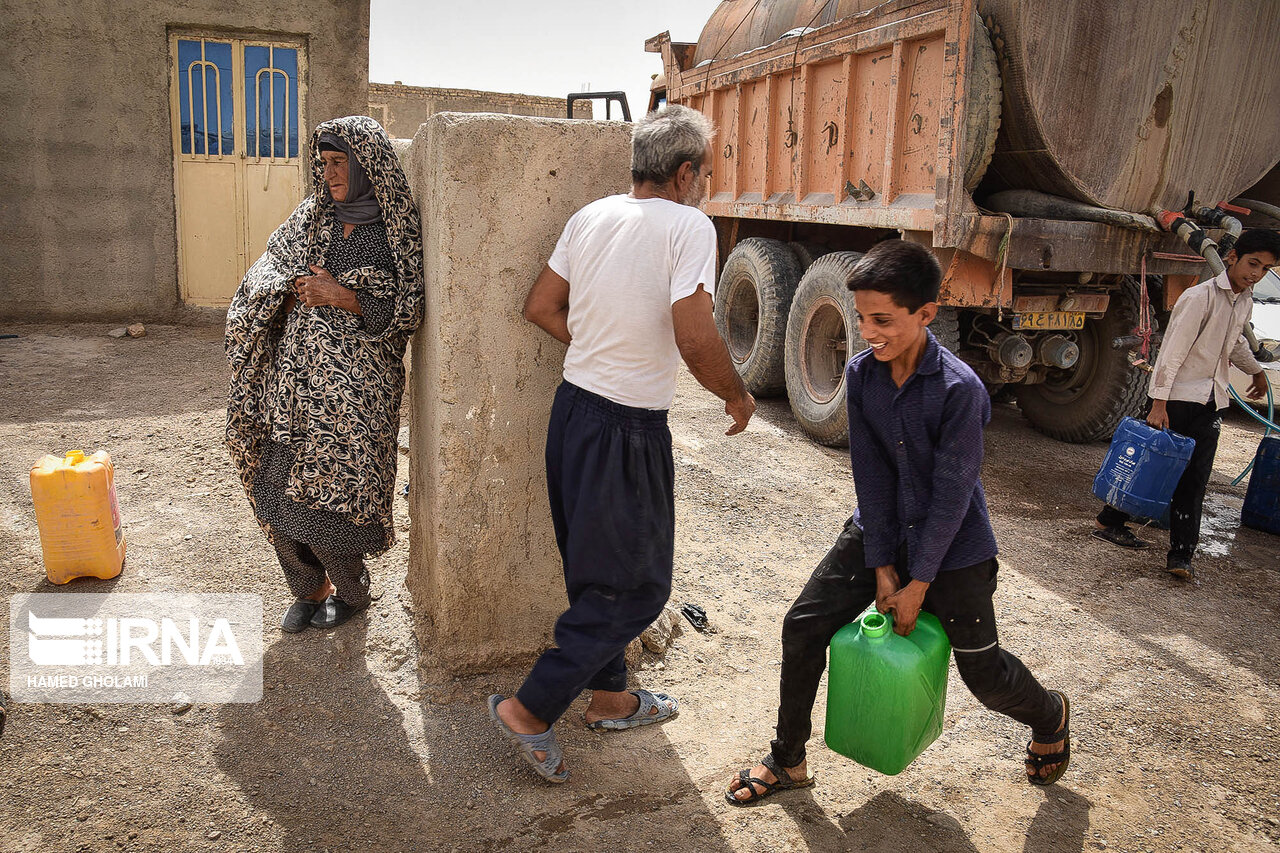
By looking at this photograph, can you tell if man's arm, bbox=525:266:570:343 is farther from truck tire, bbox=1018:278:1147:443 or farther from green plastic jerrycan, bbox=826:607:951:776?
truck tire, bbox=1018:278:1147:443

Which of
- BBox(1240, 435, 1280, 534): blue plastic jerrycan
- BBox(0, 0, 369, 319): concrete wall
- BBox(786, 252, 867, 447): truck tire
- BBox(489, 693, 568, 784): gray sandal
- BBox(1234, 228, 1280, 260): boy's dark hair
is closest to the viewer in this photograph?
BBox(489, 693, 568, 784): gray sandal

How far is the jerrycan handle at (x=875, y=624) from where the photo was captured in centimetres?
213

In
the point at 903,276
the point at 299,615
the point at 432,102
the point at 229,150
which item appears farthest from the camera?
the point at 432,102

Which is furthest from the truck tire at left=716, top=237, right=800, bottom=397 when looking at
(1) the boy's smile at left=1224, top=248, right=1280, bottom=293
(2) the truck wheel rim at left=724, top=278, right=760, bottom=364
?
(1) the boy's smile at left=1224, top=248, right=1280, bottom=293

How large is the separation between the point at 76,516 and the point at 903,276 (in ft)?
9.79

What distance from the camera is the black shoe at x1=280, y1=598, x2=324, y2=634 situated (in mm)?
3104

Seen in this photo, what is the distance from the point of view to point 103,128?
7.78 metres

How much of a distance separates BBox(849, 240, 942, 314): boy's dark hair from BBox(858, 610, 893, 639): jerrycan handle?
2.39 feet

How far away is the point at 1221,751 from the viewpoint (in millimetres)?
2773

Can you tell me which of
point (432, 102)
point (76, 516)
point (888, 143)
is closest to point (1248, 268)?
point (888, 143)

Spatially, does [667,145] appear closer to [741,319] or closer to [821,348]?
[821,348]

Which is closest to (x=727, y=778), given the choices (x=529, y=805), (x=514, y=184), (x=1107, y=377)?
(x=529, y=805)

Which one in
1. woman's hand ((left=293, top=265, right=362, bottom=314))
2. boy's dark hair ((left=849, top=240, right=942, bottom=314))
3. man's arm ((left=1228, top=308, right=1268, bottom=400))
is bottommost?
man's arm ((left=1228, top=308, right=1268, bottom=400))

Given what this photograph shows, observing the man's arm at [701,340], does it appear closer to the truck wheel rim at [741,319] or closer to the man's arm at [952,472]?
the man's arm at [952,472]
